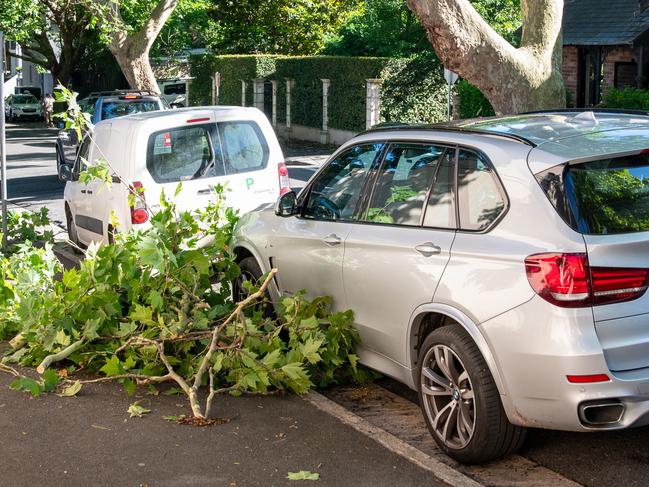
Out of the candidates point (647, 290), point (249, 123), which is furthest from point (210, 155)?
point (647, 290)

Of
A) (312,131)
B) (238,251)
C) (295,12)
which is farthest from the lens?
(295,12)

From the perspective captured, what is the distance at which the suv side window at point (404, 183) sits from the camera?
6363 mm

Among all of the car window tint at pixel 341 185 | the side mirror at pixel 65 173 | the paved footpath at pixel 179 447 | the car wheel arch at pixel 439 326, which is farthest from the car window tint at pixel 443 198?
the side mirror at pixel 65 173

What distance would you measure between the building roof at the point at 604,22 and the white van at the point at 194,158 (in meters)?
18.8

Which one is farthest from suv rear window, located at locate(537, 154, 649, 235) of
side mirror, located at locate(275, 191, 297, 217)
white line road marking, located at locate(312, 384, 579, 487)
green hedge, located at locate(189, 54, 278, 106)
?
green hedge, located at locate(189, 54, 278, 106)

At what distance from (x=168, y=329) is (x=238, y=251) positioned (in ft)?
4.37

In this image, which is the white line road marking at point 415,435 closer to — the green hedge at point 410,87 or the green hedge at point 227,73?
the green hedge at point 410,87

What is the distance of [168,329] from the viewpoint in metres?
7.44

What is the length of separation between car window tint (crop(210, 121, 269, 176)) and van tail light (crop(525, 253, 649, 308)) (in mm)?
6307

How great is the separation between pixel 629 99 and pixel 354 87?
11.4 metres

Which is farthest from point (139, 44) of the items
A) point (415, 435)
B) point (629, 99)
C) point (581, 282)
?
point (581, 282)

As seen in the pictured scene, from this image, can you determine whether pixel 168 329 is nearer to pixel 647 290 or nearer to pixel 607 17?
pixel 647 290

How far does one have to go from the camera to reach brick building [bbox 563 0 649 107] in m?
28.4

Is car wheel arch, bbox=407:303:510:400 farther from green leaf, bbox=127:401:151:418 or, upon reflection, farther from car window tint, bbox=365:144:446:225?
green leaf, bbox=127:401:151:418
